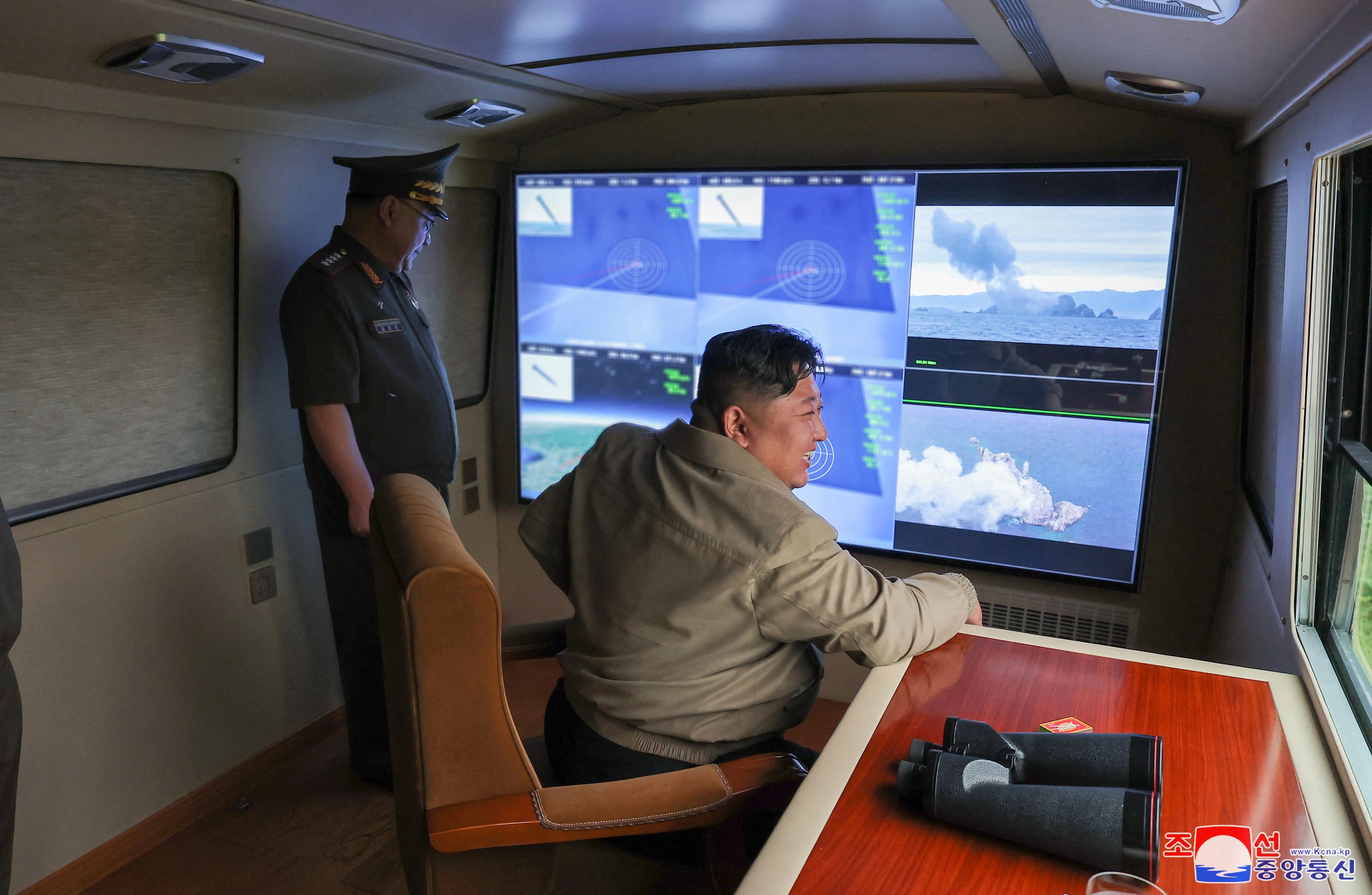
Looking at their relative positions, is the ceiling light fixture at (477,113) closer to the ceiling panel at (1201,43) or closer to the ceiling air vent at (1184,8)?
the ceiling panel at (1201,43)

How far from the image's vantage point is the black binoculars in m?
1.07

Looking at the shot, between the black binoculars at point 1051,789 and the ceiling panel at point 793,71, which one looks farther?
the ceiling panel at point 793,71

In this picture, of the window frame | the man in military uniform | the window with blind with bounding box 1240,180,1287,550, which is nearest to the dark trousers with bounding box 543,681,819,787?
the window frame

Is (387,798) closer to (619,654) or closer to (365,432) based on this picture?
(365,432)

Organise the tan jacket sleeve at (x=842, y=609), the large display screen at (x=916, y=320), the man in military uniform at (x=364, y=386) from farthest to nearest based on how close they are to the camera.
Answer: the large display screen at (x=916, y=320) → the man in military uniform at (x=364, y=386) → the tan jacket sleeve at (x=842, y=609)

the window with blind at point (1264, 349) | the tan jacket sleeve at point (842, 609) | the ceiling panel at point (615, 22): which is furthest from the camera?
the window with blind at point (1264, 349)

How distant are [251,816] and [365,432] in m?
1.11

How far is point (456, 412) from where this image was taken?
357 centimetres

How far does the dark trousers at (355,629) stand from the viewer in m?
2.62

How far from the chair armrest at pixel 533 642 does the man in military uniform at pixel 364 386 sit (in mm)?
701

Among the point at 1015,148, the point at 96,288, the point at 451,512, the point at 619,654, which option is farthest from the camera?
the point at 451,512

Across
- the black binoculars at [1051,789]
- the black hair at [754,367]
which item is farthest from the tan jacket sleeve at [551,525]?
the black binoculars at [1051,789]

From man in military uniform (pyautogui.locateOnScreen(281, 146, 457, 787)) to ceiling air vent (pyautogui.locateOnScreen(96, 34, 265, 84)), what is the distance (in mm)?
460

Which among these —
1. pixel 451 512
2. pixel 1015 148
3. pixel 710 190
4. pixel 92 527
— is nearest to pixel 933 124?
pixel 1015 148
